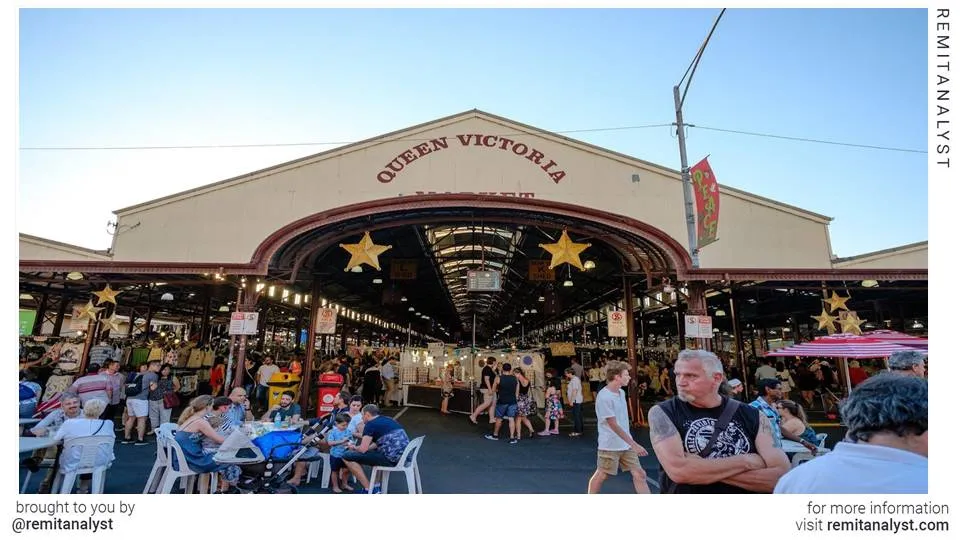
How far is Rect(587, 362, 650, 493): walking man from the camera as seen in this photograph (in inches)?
212

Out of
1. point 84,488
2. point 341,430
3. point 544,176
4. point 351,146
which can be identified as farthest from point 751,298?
point 84,488

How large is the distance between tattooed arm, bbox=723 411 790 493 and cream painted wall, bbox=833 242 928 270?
11.7 metres

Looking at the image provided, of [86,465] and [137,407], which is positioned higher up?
[86,465]

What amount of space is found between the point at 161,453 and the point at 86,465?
2.59 ft

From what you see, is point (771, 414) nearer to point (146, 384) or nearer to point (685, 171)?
point (685, 171)

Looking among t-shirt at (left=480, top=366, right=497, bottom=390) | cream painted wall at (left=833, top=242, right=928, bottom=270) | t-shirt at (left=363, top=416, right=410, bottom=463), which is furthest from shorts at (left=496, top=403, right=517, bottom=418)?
cream painted wall at (left=833, top=242, right=928, bottom=270)

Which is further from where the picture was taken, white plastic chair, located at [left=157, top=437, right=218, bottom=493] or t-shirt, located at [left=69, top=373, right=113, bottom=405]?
t-shirt, located at [left=69, top=373, right=113, bottom=405]

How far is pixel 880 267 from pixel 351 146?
14.0 metres

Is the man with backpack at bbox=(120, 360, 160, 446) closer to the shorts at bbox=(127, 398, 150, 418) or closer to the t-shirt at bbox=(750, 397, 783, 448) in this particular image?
the shorts at bbox=(127, 398, 150, 418)

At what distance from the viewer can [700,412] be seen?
116 inches

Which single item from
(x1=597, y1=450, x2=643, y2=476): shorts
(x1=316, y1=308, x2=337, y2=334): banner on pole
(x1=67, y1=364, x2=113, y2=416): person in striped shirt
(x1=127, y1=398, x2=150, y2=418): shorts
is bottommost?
(x1=127, y1=398, x2=150, y2=418): shorts

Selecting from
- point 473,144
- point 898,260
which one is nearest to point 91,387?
point 473,144

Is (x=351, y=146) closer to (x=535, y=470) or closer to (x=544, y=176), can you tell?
(x=544, y=176)

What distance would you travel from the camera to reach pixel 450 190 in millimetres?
11523
